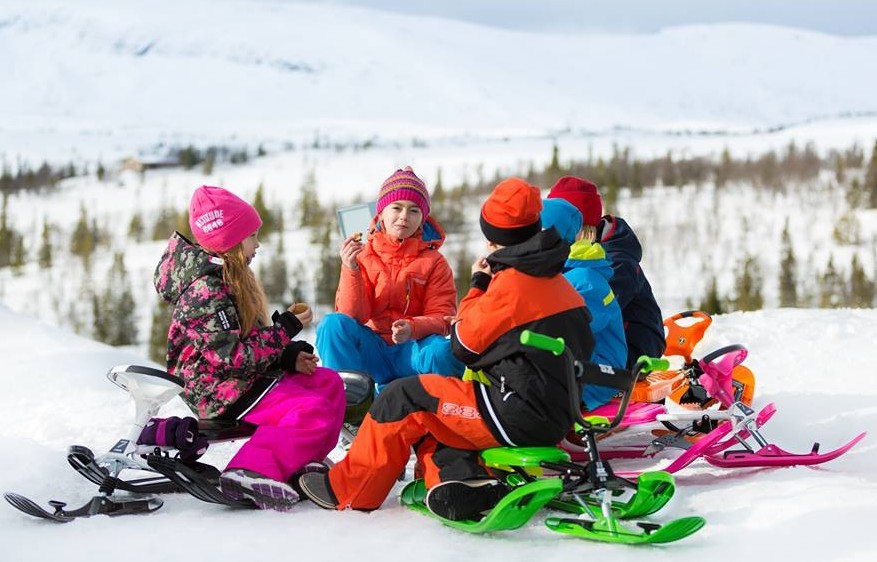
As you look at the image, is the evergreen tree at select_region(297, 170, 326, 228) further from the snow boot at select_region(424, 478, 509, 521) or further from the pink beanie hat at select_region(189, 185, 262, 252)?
the snow boot at select_region(424, 478, 509, 521)

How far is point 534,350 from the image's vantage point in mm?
3828

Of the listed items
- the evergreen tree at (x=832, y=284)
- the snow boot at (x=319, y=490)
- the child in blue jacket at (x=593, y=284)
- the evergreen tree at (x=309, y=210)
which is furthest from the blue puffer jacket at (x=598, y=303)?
the evergreen tree at (x=309, y=210)

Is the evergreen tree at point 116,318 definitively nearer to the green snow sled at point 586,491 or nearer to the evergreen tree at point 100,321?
the evergreen tree at point 100,321

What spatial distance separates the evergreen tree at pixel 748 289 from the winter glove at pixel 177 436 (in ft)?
231

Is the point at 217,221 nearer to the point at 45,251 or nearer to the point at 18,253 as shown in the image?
the point at 45,251

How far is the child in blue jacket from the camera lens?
4.86 metres

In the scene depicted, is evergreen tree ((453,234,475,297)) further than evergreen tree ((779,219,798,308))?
No

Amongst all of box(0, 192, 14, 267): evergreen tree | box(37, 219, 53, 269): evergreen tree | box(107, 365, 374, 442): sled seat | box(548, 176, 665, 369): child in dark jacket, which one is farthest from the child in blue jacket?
box(0, 192, 14, 267): evergreen tree

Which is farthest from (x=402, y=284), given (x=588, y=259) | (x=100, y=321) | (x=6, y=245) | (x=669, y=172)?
(x=6, y=245)

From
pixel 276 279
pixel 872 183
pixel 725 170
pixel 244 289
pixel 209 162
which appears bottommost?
pixel 276 279

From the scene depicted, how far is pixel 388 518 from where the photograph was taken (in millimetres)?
3975

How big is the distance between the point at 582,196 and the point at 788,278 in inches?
3053

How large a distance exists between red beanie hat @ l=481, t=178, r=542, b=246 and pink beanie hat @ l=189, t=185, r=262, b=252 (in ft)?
4.24

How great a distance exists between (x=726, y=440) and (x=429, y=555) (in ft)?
6.89
